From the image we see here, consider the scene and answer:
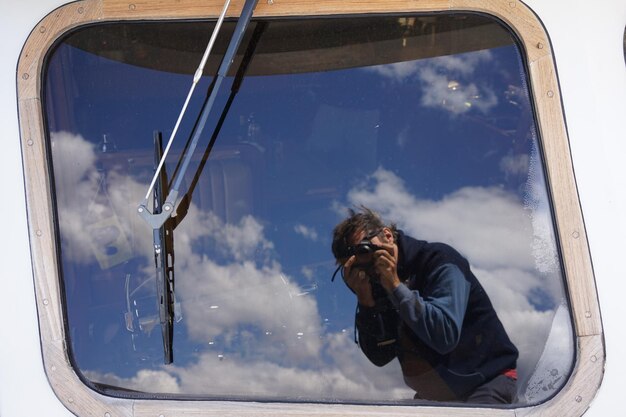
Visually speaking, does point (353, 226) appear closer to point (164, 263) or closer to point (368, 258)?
point (368, 258)

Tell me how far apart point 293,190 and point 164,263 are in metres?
0.32

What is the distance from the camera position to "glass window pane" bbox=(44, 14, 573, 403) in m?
1.81

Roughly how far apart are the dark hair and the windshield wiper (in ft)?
1.15

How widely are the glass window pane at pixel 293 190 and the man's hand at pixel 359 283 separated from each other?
23mm

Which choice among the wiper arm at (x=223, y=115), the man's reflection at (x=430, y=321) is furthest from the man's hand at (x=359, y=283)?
the wiper arm at (x=223, y=115)

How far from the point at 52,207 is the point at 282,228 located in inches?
19.9

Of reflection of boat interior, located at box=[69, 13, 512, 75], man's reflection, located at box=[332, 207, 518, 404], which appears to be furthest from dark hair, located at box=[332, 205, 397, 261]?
reflection of boat interior, located at box=[69, 13, 512, 75]

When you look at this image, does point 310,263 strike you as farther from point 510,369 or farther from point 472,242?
point 510,369

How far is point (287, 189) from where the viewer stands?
1.85 metres

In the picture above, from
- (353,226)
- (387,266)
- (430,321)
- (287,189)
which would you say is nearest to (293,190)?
(287,189)

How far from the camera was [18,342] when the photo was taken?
185cm

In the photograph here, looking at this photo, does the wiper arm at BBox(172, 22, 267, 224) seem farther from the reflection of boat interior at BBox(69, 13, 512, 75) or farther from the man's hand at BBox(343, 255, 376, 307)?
the man's hand at BBox(343, 255, 376, 307)

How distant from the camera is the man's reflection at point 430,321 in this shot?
70.5 inches

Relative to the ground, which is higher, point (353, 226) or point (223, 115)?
point (223, 115)
